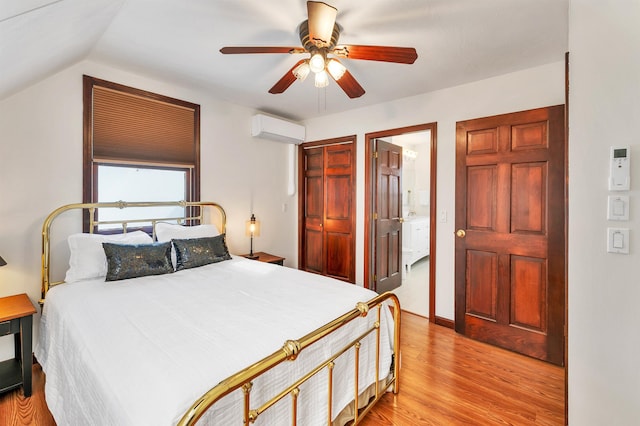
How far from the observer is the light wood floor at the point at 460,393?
1.80 meters

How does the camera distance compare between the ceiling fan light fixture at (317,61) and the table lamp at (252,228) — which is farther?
the table lamp at (252,228)

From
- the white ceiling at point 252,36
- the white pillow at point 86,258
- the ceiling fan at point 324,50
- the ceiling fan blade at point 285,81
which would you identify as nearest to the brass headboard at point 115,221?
the white pillow at point 86,258

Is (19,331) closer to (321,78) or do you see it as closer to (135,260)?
(135,260)

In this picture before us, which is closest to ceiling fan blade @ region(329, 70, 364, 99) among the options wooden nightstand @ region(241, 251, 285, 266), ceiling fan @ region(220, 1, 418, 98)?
ceiling fan @ region(220, 1, 418, 98)

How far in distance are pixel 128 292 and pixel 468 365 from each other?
2675 millimetres

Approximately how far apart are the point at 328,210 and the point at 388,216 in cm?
87

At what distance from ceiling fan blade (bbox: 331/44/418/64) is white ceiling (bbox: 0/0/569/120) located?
0.25 metres

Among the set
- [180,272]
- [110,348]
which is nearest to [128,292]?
[180,272]

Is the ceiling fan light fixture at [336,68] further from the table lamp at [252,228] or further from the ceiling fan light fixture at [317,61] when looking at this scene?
the table lamp at [252,228]

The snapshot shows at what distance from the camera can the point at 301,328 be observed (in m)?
1.49
